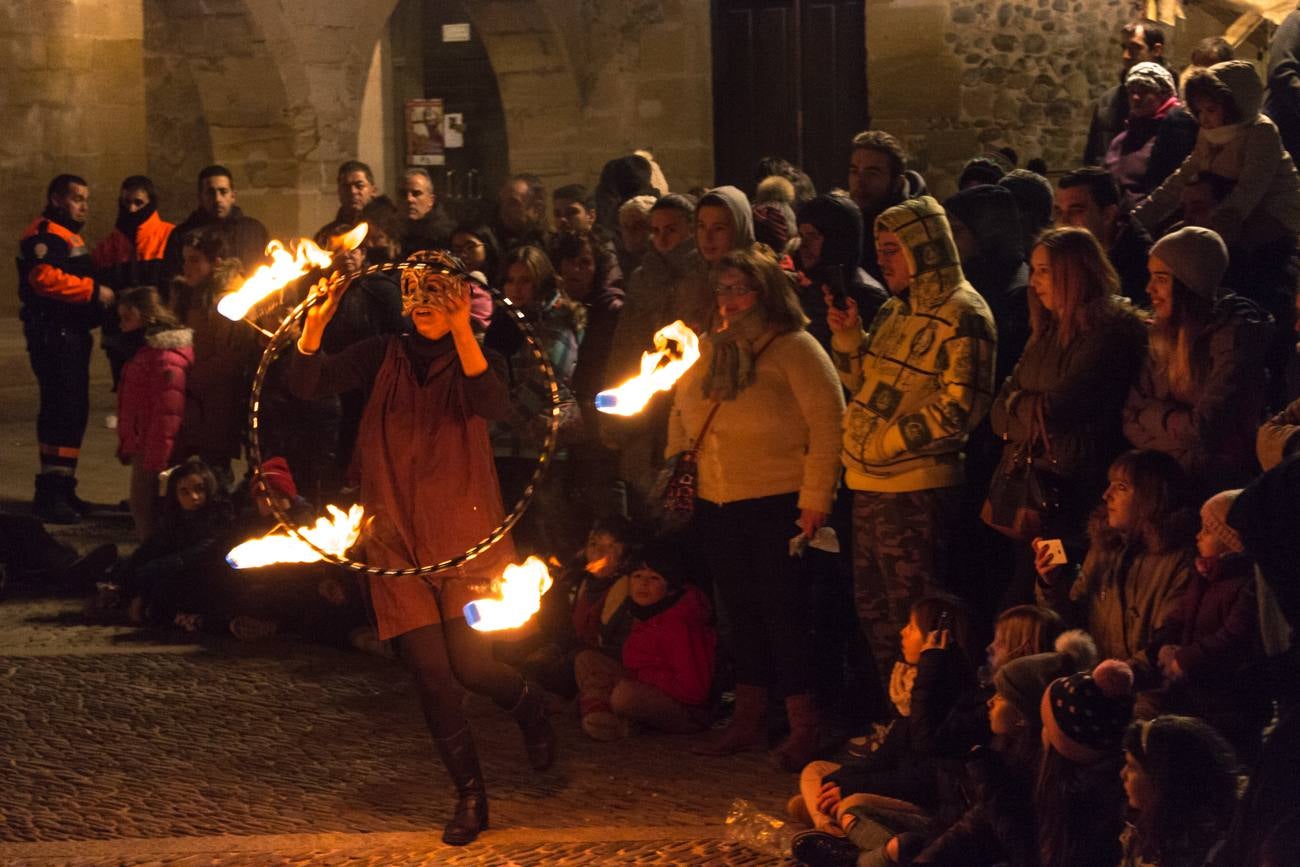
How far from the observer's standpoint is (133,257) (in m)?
11.7

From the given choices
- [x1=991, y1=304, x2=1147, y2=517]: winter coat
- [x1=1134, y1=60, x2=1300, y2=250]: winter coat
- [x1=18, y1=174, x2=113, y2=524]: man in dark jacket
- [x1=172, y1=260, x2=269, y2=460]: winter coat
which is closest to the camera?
[x1=991, y1=304, x2=1147, y2=517]: winter coat

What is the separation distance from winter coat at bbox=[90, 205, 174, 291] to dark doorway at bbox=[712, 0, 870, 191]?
19.3 feet

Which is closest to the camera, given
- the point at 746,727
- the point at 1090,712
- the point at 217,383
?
the point at 1090,712

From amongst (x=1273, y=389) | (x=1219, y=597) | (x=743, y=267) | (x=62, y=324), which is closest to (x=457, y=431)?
(x=743, y=267)

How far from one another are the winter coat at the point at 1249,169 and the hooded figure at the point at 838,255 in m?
1.55

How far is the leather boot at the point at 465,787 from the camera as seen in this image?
19.6ft

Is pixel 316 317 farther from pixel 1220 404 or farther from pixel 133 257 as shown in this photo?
pixel 133 257

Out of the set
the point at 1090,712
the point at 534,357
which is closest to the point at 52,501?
the point at 534,357

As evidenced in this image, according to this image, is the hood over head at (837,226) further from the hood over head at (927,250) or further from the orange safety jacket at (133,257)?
the orange safety jacket at (133,257)

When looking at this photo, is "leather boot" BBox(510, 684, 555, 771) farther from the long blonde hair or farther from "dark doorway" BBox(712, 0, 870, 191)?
"dark doorway" BBox(712, 0, 870, 191)

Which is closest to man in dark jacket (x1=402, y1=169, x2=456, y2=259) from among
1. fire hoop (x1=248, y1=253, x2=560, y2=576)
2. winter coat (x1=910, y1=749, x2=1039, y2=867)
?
fire hoop (x1=248, y1=253, x2=560, y2=576)

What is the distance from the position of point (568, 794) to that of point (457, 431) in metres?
1.31

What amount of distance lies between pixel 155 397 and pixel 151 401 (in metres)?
0.04

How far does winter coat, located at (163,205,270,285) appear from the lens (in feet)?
34.0
